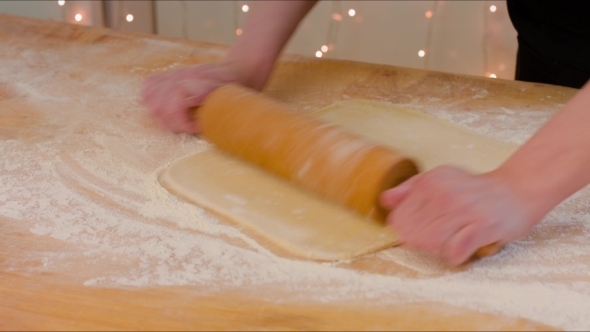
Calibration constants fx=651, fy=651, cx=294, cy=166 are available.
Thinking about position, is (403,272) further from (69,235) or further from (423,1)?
(423,1)

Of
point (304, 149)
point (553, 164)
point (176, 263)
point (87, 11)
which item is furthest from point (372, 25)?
point (176, 263)

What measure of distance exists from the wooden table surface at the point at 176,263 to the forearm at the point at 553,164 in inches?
3.3

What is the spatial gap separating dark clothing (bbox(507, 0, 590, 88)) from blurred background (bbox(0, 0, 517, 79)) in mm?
1138

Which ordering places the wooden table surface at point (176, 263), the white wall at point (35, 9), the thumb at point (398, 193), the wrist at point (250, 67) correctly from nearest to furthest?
the wooden table surface at point (176, 263) < the thumb at point (398, 193) < the wrist at point (250, 67) < the white wall at point (35, 9)

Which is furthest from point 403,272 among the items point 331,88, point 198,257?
point 331,88

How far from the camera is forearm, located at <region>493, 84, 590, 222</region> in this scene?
2.66 ft

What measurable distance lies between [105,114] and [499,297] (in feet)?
2.70

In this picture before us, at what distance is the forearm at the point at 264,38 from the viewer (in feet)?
4.31

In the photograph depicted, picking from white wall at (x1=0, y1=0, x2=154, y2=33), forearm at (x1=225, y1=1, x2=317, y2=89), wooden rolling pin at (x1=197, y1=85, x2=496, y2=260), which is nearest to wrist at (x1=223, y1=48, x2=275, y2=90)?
forearm at (x1=225, y1=1, x2=317, y2=89)

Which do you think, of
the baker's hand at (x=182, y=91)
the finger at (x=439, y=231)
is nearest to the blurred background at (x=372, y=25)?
the baker's hand at (x=182, y=91)

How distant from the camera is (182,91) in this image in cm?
117

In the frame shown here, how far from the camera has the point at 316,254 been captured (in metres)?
0.82

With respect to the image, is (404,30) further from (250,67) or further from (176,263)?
(176,263)

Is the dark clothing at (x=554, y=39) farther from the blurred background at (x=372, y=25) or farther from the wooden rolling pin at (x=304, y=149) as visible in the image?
the blurred background at (x=372, y=25)
